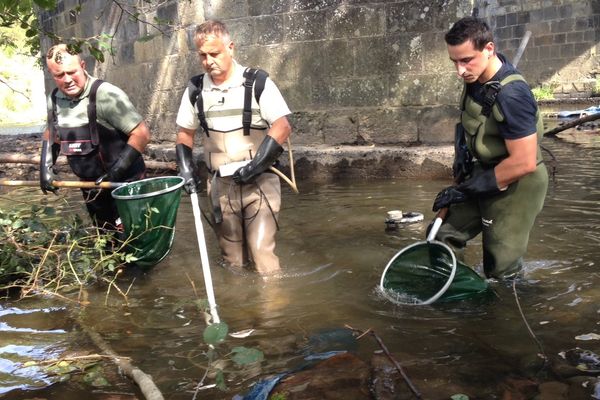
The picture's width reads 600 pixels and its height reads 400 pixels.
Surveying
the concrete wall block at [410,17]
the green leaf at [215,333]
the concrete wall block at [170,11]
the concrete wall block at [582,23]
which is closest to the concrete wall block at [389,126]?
the concrete wall block at [410,17]

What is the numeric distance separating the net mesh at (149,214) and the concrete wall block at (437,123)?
442 cm

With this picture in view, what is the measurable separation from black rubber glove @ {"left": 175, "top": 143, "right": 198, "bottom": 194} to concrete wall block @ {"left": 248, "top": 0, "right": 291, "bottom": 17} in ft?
13.8

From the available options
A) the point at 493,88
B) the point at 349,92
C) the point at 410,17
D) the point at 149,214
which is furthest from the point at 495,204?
the point at 349,92

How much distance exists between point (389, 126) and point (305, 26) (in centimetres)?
168

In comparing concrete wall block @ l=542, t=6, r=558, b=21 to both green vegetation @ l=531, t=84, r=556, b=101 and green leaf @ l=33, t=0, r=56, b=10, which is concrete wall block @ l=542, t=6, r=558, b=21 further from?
green leaf @ l=33, t=0, r=56, b=10

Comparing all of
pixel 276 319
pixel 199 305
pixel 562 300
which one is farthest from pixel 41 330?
pixel 562 300

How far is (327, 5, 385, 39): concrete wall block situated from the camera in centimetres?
831

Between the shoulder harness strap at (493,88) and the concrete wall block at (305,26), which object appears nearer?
the shoulder harness strap at (493,88)

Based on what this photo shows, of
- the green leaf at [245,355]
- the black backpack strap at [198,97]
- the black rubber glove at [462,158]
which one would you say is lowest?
the green leaf at [245,355]

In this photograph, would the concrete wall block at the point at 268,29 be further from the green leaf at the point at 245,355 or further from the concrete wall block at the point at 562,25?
the concrete wall block at the point at 562,25

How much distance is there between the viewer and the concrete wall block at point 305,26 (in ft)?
27.9

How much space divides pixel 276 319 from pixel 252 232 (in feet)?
2.78

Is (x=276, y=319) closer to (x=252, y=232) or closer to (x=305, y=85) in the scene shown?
(x=252, y=232)

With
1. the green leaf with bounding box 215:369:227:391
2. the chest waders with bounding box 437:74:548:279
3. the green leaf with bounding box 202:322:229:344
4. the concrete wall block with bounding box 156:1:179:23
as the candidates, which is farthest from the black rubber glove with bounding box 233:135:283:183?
the concrete wall block with bounding box 156:1:179:23
